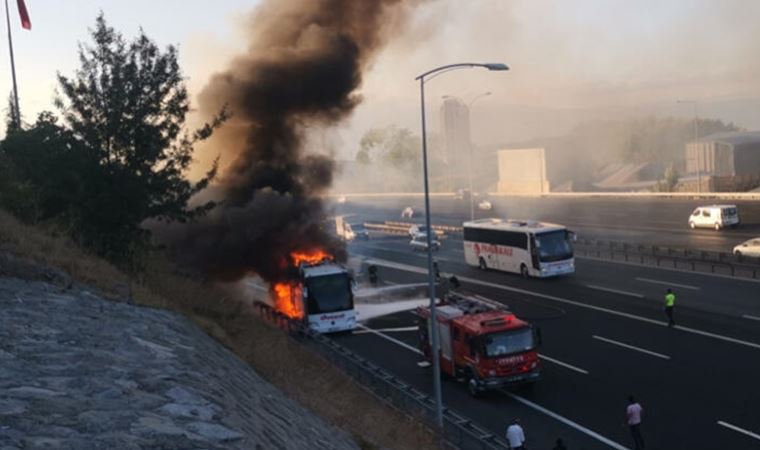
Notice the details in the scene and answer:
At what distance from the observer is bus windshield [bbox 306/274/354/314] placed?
25.5m

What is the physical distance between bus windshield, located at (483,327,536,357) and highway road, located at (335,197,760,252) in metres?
23.3

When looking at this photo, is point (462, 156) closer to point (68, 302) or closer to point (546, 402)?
point (546, 402)

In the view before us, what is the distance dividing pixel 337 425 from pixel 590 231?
41225 millimetres

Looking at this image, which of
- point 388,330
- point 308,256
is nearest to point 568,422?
point 388,330

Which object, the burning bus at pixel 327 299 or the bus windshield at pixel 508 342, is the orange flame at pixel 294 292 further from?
the bus windshield at pixel 508 342

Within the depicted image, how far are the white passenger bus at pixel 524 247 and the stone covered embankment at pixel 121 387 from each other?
2361 centimetres

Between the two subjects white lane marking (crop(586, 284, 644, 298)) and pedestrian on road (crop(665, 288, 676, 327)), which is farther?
white lane marking (crop(586, 284, 644, 298))

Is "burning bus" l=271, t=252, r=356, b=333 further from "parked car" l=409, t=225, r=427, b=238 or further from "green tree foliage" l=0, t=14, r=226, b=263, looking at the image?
"parked car" l=409, t=225, r=427, b=238

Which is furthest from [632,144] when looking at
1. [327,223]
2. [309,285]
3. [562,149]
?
[309,285]

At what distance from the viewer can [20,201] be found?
18.0 m

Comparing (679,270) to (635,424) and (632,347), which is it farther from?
(635,424)

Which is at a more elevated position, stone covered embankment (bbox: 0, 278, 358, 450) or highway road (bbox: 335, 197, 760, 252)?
stone covered embankment (bbox: 0, 278, 358, 450)

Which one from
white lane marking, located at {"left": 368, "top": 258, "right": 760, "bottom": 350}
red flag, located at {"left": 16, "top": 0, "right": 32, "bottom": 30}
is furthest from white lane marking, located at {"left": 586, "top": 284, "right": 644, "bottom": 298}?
red flag, located at {"left": 16, "top": 0, "right": 32, "bottom": 30}

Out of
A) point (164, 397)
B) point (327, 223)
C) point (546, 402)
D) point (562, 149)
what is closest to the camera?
point (164, 397)
